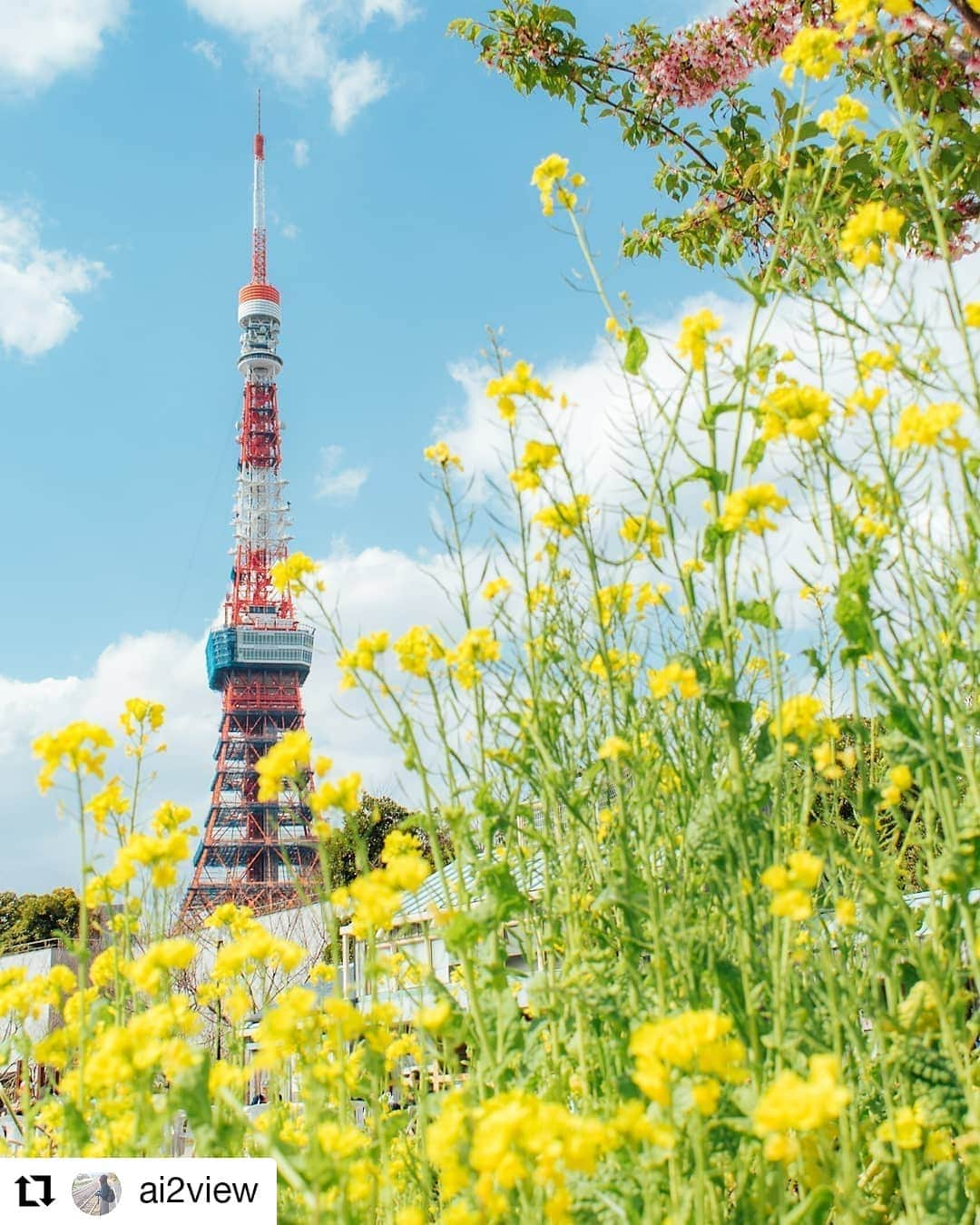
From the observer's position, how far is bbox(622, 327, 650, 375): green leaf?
159 cm

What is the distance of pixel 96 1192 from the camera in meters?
1.49

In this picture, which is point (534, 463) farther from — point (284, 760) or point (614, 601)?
point (284, 760)

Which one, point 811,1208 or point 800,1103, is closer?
point 800,1103

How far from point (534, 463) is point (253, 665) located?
3759 centimetres

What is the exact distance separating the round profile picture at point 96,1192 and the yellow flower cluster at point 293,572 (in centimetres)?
92

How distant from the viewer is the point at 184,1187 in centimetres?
136

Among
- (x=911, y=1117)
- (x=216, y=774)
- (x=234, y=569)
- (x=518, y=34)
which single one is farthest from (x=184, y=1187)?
(x=234, y=569)

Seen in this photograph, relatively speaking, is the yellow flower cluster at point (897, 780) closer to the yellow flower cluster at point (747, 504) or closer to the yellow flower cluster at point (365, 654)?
the yellow flower cluster at point (747, 504)

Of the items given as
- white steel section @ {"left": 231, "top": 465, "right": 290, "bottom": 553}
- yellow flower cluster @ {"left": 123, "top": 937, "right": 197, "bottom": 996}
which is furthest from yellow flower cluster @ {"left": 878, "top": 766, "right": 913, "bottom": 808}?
white steel section @ {"left": 231, "top": 465, "right": 290, "bottom": 553}

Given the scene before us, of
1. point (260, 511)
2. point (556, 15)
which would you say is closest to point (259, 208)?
point (260, 511)

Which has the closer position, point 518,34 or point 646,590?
point 646,590

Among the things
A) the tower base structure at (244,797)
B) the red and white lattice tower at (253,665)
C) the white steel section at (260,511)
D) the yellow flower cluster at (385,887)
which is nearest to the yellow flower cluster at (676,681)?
the yellow flower cluster at (385,887)

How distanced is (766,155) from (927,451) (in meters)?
1.93

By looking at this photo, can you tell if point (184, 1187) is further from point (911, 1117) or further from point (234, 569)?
point (234, 569)
